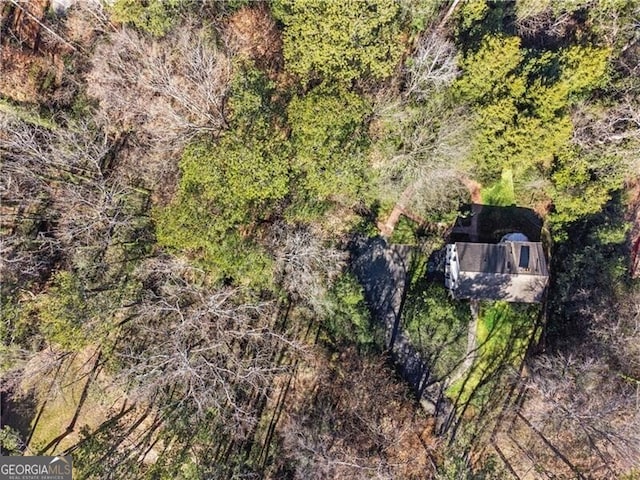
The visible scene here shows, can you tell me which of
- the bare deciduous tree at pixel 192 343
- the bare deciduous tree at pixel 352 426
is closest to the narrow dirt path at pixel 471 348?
the bare deciduous tree at pixel 352 426

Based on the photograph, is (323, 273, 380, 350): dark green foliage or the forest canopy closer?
the forest canopy

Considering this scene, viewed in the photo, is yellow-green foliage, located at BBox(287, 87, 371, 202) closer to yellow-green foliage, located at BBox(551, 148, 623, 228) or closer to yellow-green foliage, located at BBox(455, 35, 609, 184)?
yellow-green foliage, located at BBox(455, 35, 609, 184)

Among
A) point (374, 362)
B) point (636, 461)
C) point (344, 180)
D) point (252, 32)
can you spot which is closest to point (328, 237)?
point (344, 180)

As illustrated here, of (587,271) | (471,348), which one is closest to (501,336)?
(471,348)

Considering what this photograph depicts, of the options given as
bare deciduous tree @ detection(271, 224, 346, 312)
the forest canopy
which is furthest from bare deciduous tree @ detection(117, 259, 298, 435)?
bare deciduous tree @ detection(271, 224, 346, 312)

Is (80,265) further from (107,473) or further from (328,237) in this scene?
(328,237)

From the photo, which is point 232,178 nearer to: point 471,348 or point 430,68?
point 430,68
